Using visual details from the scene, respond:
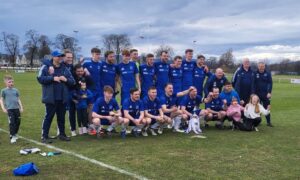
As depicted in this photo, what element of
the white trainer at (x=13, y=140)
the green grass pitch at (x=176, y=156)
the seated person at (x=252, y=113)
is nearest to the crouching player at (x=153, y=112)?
the green grass pitch at (x=176, y=156)

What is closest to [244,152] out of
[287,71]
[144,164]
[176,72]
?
[144,164]

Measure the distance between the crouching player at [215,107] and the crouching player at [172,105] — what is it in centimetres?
70

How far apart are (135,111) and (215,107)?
2712 mm

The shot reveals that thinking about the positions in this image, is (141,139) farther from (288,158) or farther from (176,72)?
(288,158)

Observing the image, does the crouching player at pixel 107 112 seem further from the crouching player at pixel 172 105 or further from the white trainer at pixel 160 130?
the crouching player at pixel 172 105

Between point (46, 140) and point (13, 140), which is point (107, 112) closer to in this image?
point (46, 140)

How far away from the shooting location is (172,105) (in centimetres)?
1040

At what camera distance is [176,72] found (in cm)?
1087

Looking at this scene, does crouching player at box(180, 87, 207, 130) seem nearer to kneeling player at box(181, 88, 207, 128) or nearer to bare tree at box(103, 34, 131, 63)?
kneeling player at box(181, 88, 207, 128)

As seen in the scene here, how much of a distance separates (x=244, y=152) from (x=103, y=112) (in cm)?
353

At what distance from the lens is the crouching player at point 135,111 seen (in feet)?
30.2

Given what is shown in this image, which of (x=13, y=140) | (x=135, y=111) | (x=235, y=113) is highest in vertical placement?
(x=135, y=111)

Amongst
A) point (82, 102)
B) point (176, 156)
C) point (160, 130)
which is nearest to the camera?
point (176, 156)

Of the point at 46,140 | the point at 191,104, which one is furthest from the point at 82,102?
the point at 191,104
